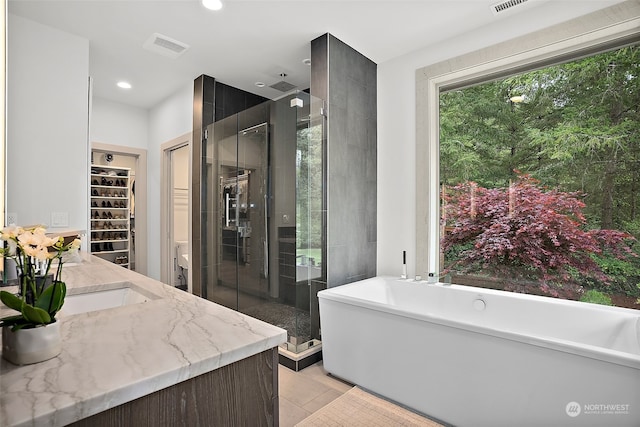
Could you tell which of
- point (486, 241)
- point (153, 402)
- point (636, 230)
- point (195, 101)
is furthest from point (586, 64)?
Result: point (195, 101)

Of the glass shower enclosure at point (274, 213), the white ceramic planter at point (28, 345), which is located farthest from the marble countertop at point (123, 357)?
the glass shower enclosure at point (274, 213)

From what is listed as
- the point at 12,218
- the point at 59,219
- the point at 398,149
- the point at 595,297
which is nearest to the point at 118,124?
the point at 59,219

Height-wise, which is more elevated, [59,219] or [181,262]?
[59,219]

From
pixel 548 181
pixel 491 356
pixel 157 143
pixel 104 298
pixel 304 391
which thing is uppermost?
pixel 157 143

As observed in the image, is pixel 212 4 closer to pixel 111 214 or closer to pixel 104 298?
pixel 104 298

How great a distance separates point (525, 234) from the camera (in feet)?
8.91

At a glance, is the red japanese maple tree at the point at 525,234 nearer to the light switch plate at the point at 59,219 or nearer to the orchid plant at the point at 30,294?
the orchid plant at the point at 30,294

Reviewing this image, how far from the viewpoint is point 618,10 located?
2197 mm

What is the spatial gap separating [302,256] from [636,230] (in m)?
2.34

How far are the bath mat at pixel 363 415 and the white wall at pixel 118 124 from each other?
4354 millimetres

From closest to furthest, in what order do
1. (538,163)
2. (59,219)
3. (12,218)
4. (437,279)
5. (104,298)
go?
(104,298) → (12,218) → (538,163) → (59,219) → (437,279)

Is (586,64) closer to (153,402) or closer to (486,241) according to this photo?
(486,241)

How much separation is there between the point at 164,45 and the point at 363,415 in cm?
337

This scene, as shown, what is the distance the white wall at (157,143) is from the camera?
433cm
